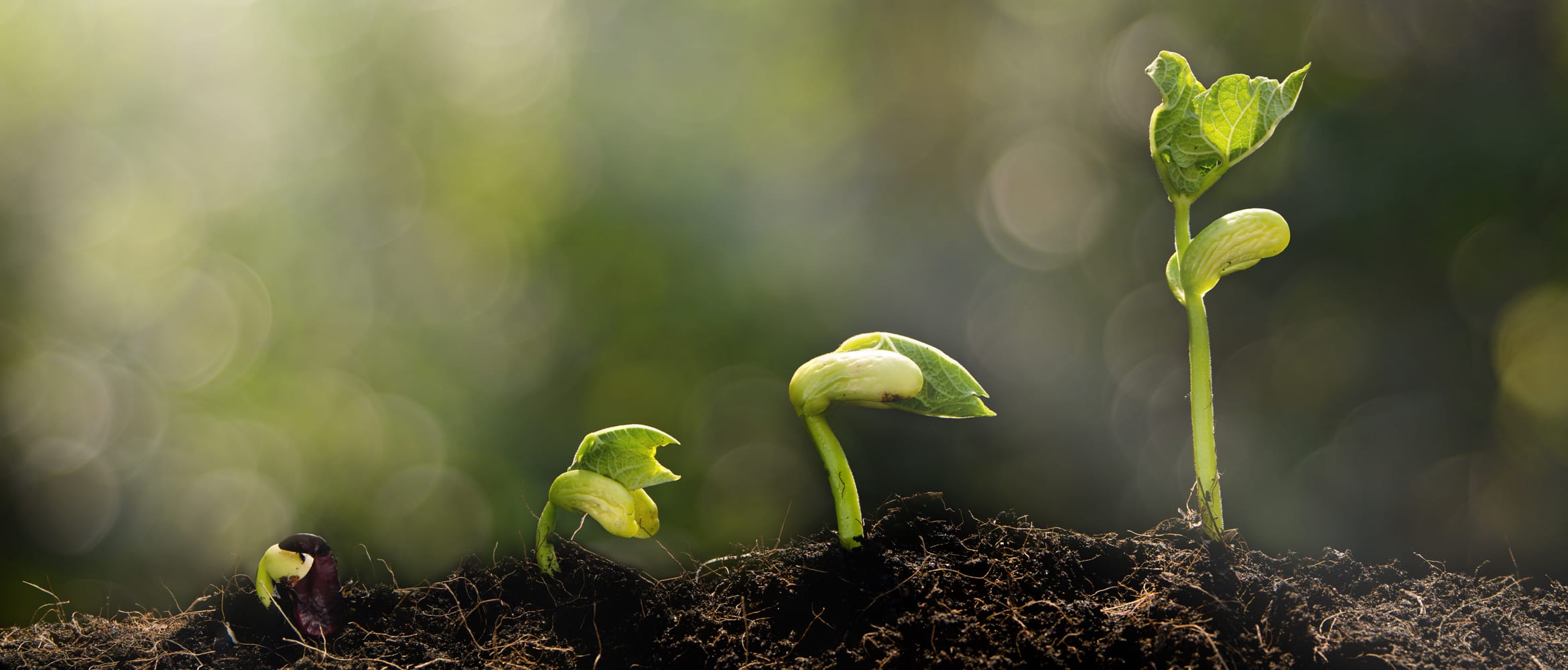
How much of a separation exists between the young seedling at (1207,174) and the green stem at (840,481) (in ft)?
1.18

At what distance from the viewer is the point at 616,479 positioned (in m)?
0.85

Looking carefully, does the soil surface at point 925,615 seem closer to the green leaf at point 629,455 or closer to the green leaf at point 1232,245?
the green leaf at point 629,455

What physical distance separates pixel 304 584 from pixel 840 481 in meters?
0.61

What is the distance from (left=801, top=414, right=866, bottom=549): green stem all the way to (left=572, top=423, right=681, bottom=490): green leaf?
0.16m

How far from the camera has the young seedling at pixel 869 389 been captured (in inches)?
27.6

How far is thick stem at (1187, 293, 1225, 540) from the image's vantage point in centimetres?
80

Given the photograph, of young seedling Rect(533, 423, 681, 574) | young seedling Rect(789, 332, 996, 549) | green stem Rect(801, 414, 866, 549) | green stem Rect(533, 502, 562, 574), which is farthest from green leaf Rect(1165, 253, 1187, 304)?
green stem Rect(533, 502, 562, 574)

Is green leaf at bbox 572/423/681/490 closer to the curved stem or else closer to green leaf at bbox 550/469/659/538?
green leaf at bbox 550/469/659/538

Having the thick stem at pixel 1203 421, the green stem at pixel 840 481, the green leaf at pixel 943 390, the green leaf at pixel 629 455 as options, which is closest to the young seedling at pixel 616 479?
the green leaf at pixel 629 455

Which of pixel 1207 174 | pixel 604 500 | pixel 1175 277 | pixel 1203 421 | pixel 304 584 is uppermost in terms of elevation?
pixel 1207 174

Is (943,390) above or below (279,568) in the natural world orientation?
above

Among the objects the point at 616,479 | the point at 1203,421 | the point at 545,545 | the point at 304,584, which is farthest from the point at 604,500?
the point at 1203,421

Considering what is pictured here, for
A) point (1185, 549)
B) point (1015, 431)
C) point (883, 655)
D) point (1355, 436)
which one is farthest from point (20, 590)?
point (1355, 436)

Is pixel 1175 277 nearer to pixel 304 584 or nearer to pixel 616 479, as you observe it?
pixel 616 479
